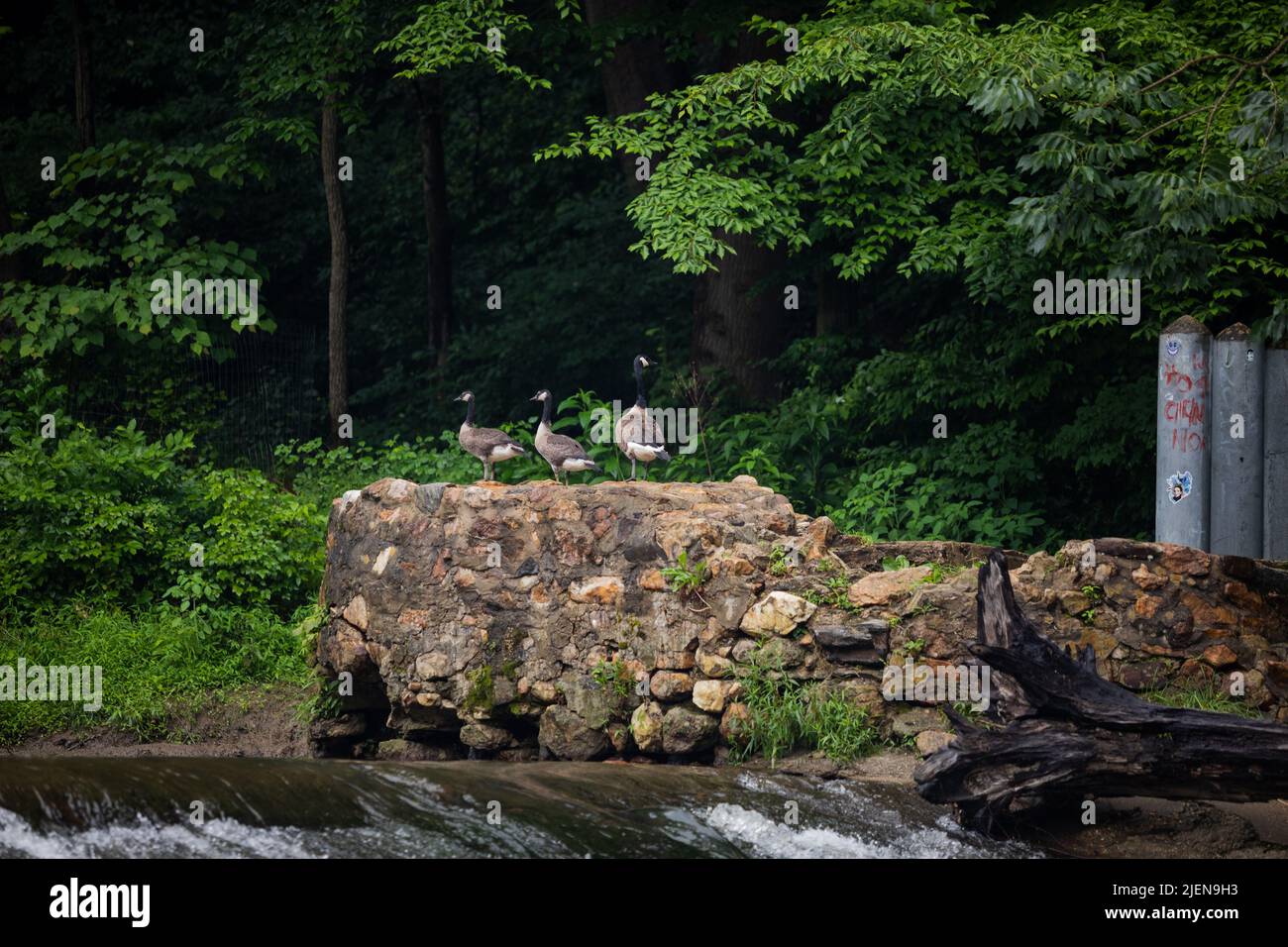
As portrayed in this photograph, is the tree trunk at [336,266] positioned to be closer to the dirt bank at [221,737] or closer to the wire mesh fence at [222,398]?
the wire mesh fence at [222,398]

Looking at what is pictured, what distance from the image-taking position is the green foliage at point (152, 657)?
11.8 meters

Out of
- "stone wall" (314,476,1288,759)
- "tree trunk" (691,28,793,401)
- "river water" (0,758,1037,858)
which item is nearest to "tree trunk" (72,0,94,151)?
"tree trunk" (691,28,793,401)

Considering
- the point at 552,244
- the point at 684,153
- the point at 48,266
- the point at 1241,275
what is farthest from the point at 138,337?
the point at 1241,275

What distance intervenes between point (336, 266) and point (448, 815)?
10141mm

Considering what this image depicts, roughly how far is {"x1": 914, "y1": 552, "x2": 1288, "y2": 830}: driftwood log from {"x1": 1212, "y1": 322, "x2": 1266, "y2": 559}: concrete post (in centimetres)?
296

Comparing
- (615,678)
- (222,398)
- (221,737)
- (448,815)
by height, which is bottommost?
(221,737)

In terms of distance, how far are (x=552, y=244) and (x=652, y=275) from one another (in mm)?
3193

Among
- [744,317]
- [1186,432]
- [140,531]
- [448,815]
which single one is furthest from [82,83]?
[1186,432]

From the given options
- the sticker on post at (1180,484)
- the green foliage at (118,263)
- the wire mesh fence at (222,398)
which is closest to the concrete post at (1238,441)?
the sticker on post at (1180,484)

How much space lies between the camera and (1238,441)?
10.5 m

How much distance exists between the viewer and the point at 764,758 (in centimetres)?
958

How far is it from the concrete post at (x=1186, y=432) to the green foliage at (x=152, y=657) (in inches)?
265

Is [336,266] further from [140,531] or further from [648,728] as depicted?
[648,728]

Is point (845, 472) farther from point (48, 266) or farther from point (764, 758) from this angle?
point (48, 266)
